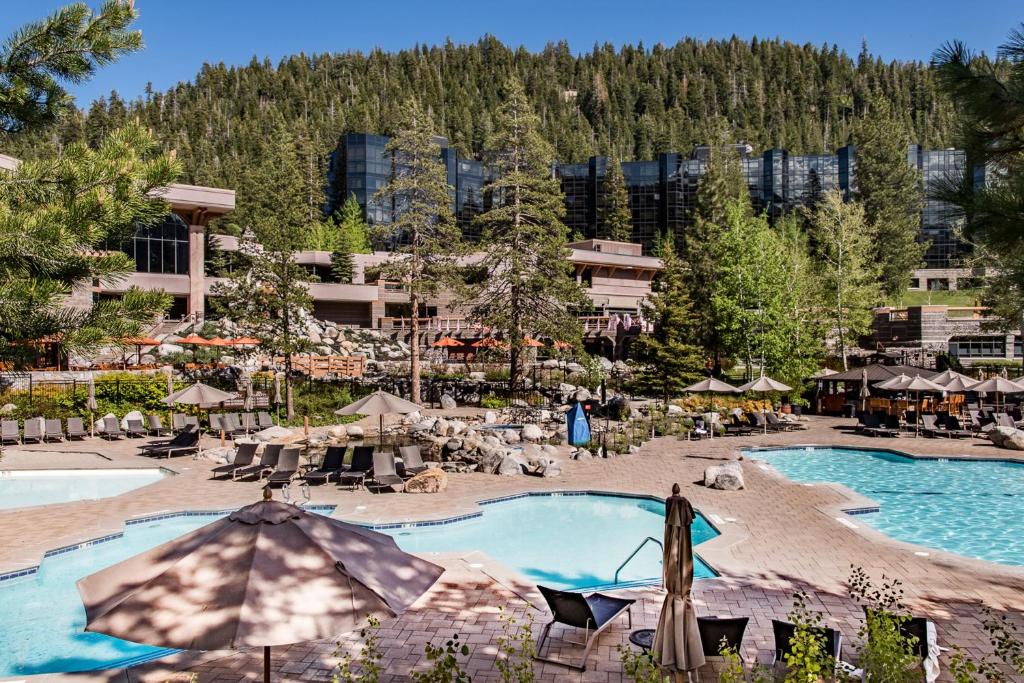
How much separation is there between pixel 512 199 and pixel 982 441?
815 inches

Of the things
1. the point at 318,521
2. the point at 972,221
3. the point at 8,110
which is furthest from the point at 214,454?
the point at 972,221

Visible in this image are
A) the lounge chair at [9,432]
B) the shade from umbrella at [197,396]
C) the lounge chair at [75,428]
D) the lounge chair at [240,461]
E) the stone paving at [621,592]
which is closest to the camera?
the stone paving at [621,592]

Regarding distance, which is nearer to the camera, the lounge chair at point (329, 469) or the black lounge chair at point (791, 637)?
the black lounge chair at point (791, 637)

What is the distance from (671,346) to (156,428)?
67.7ft

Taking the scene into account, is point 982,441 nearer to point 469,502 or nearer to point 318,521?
point 469,502

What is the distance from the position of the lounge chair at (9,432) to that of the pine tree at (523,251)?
1701 cm

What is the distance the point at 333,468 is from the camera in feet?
52.8

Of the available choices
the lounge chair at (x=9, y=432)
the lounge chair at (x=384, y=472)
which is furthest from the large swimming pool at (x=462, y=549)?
the lounge chair at (x=9, y=432)

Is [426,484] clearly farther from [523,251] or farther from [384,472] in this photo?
[523,251]

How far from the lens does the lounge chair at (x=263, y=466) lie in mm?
16328

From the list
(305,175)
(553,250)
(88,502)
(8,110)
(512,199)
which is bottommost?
(88,502)

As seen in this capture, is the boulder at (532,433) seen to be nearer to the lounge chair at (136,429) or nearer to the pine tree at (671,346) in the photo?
the pine tree at (671,346)

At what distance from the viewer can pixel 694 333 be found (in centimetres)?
3462

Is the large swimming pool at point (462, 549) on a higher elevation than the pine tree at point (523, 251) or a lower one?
lower
